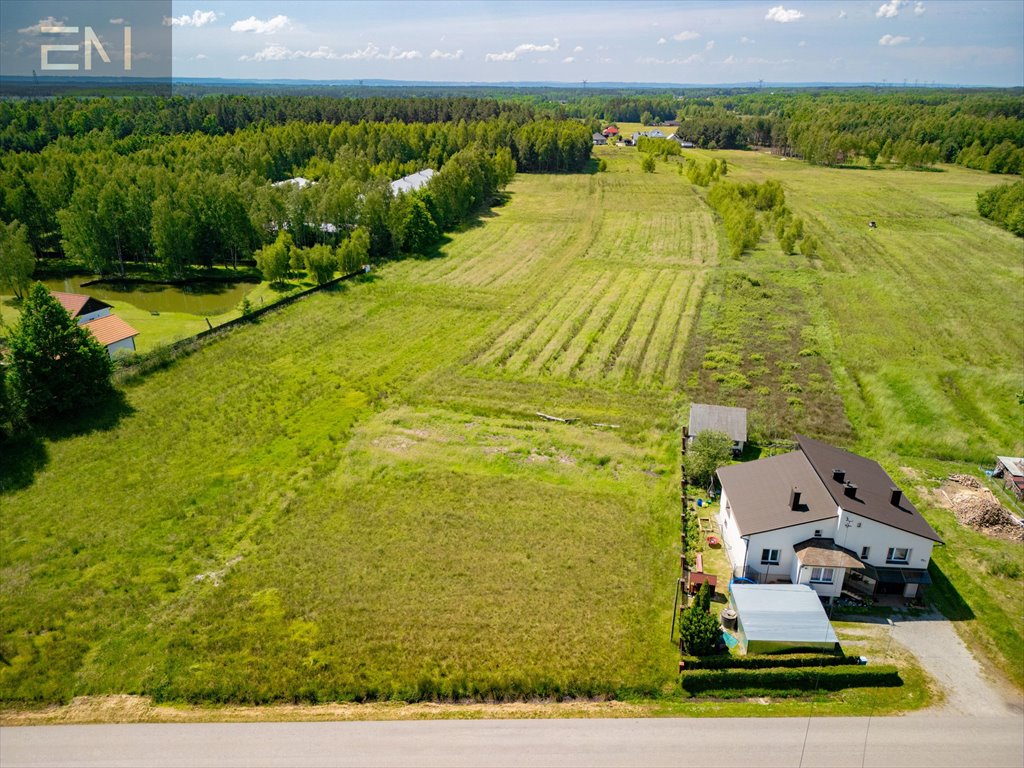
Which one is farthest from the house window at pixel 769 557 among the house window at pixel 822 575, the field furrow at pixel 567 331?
the field furrow at pixel 567 331

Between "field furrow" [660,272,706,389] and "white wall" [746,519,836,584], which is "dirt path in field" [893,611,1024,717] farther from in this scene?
"field furrow" [660,272,706,389]

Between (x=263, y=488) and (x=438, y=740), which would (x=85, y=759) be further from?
(x=263, y=488)

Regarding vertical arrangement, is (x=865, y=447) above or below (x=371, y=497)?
above

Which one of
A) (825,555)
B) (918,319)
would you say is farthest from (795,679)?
(918,319)

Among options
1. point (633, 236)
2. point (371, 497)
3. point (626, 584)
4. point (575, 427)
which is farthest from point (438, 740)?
point (633, 236)

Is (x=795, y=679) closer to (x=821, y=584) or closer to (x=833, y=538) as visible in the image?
(x=821, y=584)

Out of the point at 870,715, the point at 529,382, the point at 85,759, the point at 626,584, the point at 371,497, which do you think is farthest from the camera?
the point at 529,382
